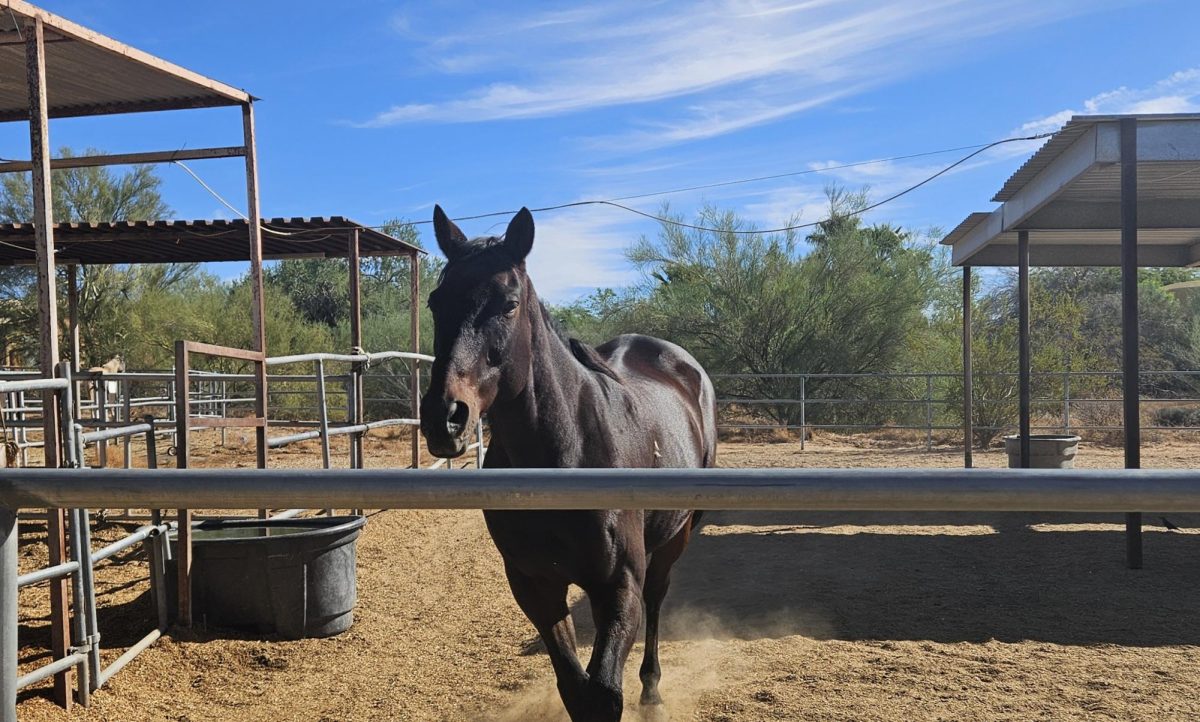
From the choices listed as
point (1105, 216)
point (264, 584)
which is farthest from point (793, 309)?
point (264, 584)

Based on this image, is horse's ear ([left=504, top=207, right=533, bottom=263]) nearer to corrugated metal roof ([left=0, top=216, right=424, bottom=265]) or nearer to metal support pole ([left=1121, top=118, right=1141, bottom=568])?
metal support pole ([left=1121, top=118, right=1141, bottom=568])

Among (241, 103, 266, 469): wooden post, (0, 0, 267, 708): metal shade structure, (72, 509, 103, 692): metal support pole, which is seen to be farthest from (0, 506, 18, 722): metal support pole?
(241, 103, 266, 469): wooden post

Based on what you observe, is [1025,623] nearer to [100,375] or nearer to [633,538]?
[633,538]

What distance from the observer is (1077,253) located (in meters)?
10.7

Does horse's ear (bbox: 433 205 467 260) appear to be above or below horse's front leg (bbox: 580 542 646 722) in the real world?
above

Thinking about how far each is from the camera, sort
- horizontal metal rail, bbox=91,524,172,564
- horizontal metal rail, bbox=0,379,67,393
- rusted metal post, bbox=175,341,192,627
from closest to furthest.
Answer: horizontal metal rail, bbox=0,379,67,393 < horizontal metal rail, bbox=91,524,172,564 < rusted metal post, bbox=175,341,192,627

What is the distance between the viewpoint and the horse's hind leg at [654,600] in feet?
12.4

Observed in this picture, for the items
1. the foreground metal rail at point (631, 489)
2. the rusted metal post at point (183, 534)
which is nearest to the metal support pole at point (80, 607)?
the rusted metal post at point (183, 534)

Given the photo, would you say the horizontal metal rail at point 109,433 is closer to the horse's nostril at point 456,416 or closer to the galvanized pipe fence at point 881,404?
the horse's nostril at point 456,416

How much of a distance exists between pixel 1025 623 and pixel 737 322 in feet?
42.5

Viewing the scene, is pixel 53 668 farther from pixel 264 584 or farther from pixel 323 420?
pixel 323 420

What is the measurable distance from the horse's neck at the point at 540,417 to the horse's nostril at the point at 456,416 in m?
0.39

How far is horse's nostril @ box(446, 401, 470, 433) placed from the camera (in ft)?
6.96

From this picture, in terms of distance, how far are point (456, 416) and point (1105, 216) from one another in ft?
28.2
